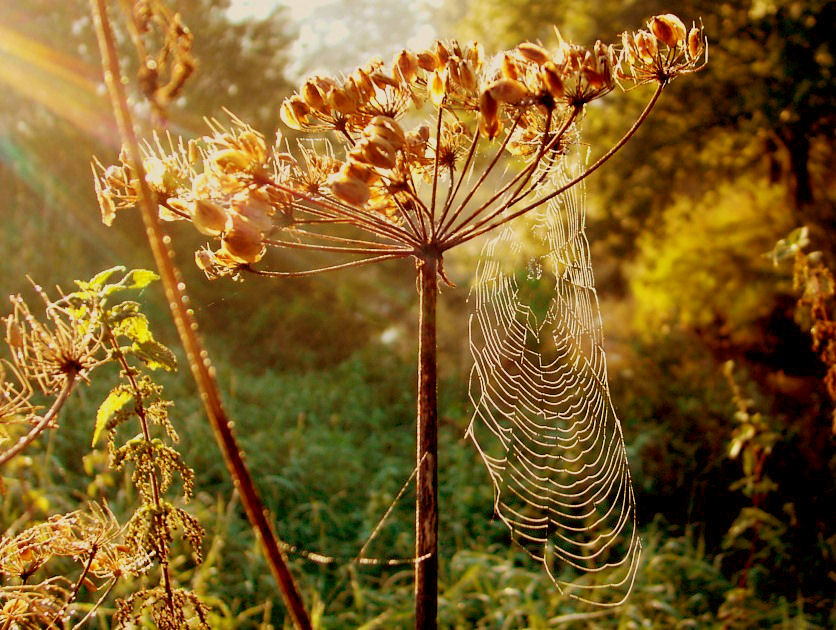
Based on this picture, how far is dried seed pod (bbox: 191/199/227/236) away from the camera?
0.90m

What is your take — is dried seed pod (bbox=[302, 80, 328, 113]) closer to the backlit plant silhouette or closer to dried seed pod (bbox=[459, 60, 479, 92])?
the backlit plant silhouette

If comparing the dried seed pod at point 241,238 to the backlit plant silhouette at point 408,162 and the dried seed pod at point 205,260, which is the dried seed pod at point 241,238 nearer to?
the backlit plant silhouette at point 408,162

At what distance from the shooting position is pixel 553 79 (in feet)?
3.15

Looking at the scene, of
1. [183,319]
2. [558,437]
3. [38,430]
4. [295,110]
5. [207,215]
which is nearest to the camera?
[183,319]

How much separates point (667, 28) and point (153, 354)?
85 centimetres

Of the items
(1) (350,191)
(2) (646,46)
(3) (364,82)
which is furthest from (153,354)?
(2) (646,46)

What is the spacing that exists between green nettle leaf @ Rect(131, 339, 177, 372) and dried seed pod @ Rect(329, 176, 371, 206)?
0.32m

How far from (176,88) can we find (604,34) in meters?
7.50

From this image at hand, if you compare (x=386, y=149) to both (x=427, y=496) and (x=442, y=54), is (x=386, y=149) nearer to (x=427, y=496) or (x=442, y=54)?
(x=442, y=54)

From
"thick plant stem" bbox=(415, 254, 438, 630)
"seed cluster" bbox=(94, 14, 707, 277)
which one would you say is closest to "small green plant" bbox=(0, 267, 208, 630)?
"seed cluster" bbox=(94, 14, 707, 277)

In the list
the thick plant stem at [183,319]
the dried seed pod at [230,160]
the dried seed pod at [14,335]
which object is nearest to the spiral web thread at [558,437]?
the dried seed pod at [230,160]

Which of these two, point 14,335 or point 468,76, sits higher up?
point 468,76

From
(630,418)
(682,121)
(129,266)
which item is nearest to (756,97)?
(682,121)

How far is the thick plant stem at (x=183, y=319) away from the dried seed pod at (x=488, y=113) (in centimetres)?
50
